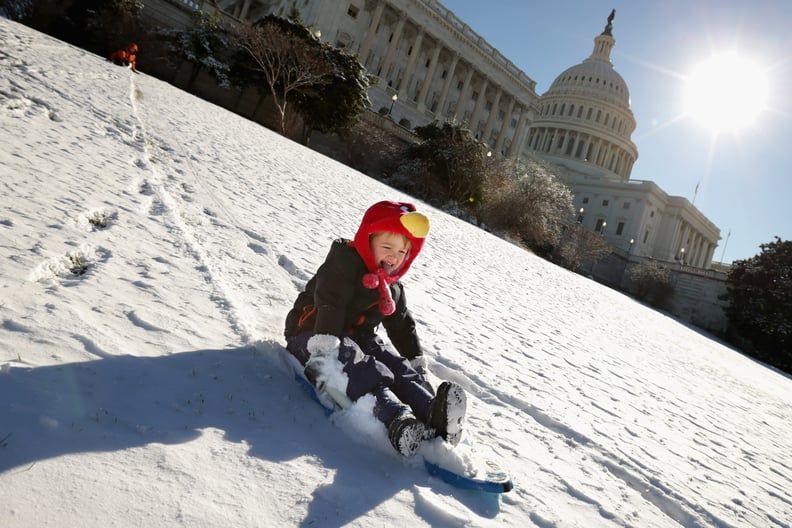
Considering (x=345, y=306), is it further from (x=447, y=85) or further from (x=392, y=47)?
(x=447, y=85)

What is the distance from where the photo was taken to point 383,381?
6.39 ft

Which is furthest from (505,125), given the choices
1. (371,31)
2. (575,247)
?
(575,247)

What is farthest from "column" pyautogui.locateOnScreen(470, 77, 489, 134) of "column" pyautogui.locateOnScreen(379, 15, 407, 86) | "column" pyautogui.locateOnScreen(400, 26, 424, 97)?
"column" pyautogui.locateOnScreen(379, 15, 407, 86)

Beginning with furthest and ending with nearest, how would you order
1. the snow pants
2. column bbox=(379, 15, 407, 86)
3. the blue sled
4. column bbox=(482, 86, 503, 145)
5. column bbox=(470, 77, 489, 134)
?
column bbox=(482, 86, 503, 145) < column bbox=(470, 77, 489, 134) < column bbox=(379, 15, 407, 86) < the snow pants < the blue sled

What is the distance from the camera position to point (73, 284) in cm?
214

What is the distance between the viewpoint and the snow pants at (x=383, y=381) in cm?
186

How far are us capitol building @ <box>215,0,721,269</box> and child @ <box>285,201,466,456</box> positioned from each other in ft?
87.5

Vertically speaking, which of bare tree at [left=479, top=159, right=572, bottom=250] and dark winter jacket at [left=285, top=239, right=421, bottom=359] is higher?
bare tree at [left=479, top=159, right=572, bottom=250]

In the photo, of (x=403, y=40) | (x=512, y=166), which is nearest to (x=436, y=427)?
(x=512, y=166)

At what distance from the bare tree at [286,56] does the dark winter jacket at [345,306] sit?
66.7 ft

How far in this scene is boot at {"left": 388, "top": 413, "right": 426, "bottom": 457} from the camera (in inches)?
67.3

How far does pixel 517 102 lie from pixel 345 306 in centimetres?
5121

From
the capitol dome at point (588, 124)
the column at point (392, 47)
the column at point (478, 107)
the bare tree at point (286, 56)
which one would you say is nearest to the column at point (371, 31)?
the column at point (392, 47)

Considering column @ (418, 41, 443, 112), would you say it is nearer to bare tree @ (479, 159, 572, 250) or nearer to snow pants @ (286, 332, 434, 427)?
bare tree @ (479, 159, 572, 250)
